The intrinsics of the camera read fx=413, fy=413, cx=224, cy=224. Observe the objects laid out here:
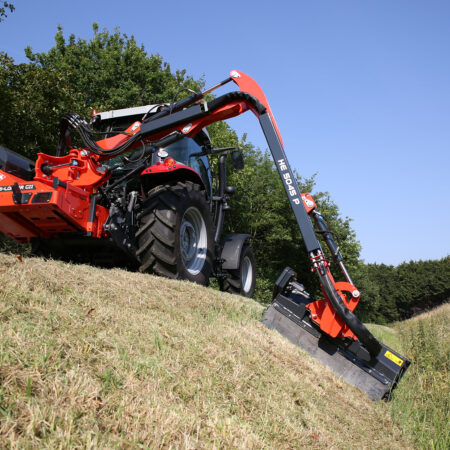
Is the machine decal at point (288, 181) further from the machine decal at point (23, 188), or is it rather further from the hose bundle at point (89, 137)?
the machine decal at point (23, 188)

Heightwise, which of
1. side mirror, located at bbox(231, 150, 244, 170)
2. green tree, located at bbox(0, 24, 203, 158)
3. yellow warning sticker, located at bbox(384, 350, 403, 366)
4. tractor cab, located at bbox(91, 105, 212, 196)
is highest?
green tree, located at bbox(0, 24, 203, 158)

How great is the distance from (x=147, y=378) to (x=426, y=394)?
3.53 meters

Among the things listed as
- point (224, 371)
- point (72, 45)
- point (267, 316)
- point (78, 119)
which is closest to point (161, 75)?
point (72, 45)

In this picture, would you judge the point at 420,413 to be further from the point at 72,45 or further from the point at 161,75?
the point at 72,45

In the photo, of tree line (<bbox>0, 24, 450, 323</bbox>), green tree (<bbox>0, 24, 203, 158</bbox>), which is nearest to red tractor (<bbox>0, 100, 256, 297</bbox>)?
green tree (<bbox>0, 24, 203, 158</bbox>)

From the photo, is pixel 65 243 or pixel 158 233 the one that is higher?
pixel 158 233

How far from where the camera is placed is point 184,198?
5152 millimetres

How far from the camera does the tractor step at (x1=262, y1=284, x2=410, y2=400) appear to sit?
3.87 m

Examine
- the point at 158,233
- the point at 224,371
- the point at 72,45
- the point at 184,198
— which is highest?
the point at 72,45

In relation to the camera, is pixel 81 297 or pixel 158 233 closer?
pixel 81 297

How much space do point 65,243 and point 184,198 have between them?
1506 millimetres

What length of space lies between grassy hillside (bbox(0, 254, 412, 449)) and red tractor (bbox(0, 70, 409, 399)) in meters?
0.40

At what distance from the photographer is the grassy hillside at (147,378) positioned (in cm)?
169

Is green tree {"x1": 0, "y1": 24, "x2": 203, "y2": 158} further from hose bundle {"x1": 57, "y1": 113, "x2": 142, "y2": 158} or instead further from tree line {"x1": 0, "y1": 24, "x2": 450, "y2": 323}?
hose bundle {"x1": 57, "y1": 113, "x2": 142, "y2": 158}
